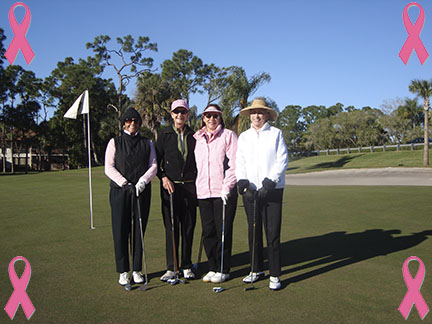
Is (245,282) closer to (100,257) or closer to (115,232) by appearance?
(115,232)

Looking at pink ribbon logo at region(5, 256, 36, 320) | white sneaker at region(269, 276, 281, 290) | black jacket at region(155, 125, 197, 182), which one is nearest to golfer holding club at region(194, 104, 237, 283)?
black jacket at region(155, 125, 197, 182)

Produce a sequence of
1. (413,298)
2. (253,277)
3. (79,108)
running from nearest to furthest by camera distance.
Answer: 1. (413,298)
2. (253,277)
3. (79,108)

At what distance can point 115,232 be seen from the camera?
4.98m

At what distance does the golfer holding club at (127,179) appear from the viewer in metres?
4.89

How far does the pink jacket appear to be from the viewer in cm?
498

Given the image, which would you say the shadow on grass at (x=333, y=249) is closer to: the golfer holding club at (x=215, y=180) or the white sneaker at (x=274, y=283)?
the white sneaker at (x=274, y=283)

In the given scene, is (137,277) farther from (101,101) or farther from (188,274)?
(101,101)

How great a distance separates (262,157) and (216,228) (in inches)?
44.3

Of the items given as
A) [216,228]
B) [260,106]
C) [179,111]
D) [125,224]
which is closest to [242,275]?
[216,228]

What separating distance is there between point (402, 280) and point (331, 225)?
3.78m

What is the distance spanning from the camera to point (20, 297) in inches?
170

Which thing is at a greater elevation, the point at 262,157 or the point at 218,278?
the point at 262,157

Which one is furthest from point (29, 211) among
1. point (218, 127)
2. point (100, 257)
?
point (218, 127)

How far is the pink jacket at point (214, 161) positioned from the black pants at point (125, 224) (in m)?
0.75
